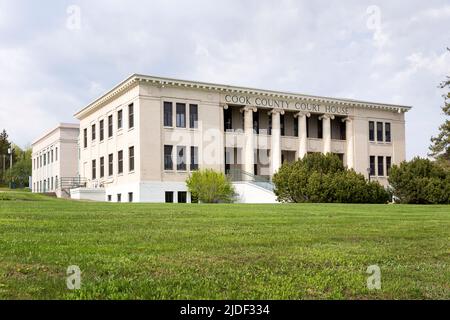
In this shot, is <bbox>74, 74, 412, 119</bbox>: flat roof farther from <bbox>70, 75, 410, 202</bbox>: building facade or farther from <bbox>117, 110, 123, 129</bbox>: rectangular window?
<bbox>117, 110, 123, 129</bbox>: rectangular window

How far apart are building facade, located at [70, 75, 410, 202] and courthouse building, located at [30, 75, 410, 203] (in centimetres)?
9

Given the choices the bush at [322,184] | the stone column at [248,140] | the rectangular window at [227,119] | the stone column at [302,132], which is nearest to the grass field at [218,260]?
the bush at [322,184]

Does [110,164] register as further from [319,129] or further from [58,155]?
[319,129]

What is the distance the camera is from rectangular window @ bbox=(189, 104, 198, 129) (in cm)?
4813

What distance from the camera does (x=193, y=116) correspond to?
48.4m

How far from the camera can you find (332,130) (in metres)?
58.4

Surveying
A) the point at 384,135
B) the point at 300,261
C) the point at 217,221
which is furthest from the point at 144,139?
the point at 300,261

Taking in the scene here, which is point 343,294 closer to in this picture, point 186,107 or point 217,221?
point 217,221

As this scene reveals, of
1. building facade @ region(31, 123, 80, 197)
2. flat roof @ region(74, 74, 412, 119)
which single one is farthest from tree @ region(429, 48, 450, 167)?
building facade @ region(31, 123, 80, 197)

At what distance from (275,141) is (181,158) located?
10.6 m

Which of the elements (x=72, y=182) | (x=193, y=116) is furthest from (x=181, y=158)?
→ (x=72, y=182)

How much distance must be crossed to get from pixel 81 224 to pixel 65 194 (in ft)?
142
